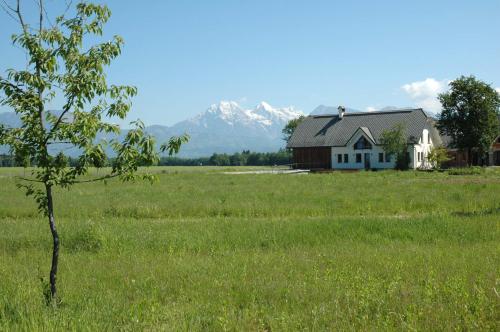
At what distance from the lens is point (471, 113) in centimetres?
5606

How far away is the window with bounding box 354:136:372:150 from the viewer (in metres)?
64.3

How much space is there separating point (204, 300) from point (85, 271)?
10.3ft

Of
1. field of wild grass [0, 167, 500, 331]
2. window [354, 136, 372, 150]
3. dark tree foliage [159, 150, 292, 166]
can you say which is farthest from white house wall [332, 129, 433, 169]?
dark tree foliage [159, 150, 292, 166]

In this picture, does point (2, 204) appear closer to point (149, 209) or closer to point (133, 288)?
point (149, 209)

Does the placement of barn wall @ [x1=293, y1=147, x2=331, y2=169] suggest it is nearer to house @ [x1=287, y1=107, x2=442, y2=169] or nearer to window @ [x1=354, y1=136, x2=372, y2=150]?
house @ [x1=287, y1=107, x2=442, y2=169]

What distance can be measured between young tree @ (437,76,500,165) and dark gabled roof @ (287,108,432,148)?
5.69 metres

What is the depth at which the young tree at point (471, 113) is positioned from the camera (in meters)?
55.7

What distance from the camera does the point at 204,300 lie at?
746 cm

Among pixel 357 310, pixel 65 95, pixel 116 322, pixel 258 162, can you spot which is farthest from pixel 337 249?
pixel 258 162

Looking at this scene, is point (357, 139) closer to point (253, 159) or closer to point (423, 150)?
point (423, 150)

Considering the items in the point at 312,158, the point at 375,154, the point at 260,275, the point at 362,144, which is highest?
the point at 362,144

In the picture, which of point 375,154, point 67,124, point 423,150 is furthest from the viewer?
point 423,150

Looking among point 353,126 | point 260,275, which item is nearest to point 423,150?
point 353,126

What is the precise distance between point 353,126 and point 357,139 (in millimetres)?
4321
